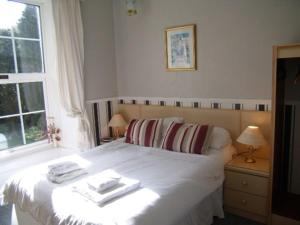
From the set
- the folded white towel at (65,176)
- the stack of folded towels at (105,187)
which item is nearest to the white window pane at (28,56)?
the folded white towel at (65,176)

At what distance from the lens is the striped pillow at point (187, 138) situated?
250cm

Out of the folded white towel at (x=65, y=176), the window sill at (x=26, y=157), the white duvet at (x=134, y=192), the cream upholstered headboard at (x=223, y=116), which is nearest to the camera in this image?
the white duvet at (x=134, y=192)

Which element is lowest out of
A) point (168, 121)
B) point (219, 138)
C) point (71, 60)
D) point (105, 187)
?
point (105, 187)

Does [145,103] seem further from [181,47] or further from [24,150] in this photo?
[24,150]

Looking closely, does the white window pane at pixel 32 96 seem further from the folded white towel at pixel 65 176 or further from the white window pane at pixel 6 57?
the folded white towel at pixel 65 176

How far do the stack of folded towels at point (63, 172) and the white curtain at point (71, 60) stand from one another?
918 millimetres

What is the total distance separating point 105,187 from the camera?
175 cm

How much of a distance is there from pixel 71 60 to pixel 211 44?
5.10ft

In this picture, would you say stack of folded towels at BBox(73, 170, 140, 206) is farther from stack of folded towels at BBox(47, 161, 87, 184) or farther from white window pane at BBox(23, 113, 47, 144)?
white window pane at BBox(23, 113, 47, 144)

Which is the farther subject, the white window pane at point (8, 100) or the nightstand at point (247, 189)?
the white window pane at point (8, 100)

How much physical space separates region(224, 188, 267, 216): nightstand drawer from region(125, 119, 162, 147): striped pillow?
34.7 inches

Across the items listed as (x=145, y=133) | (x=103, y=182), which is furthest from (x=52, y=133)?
(x=103, y=182)

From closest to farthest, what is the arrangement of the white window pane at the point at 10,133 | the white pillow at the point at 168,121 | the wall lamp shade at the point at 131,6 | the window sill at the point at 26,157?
the window sill at the point at 26,157 < the white window pane at the point at 10,133 < the white pillow at the point at 168,121 < the wall lamp shade at the point at 131,6

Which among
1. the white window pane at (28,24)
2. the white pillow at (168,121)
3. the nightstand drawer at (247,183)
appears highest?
the white window pane at (28,24)
